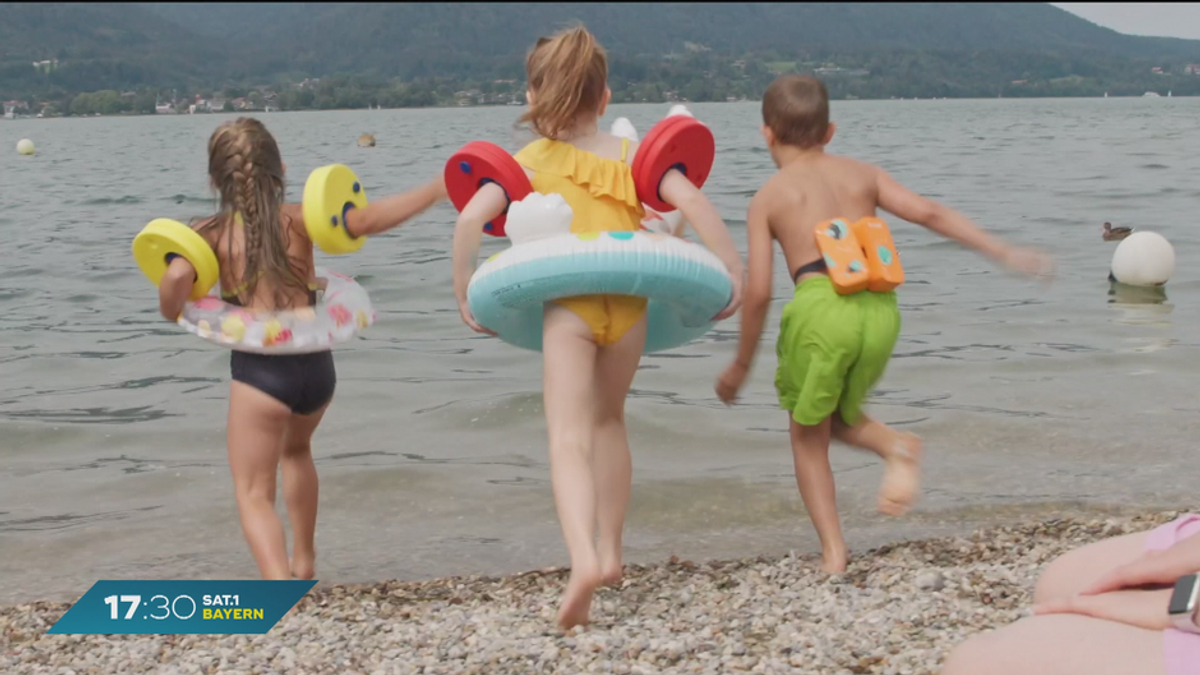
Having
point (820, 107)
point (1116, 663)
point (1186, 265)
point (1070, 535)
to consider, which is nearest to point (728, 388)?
point (820, 107)

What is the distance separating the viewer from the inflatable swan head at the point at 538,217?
3934 mm

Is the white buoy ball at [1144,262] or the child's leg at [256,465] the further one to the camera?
the white buoy ball at [1144,262]

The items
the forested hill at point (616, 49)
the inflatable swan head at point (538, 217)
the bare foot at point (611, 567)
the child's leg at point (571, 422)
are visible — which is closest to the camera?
the child's leg at point (571, 422)

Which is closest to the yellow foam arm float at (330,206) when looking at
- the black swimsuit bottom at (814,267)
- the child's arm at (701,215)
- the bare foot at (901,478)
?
the child's arm at (701,215)

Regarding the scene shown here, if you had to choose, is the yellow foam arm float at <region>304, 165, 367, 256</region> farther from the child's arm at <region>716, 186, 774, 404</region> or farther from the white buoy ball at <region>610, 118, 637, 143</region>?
the child's arm at <region>716, 186, 774, 404</region>

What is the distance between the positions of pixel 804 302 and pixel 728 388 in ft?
1.23

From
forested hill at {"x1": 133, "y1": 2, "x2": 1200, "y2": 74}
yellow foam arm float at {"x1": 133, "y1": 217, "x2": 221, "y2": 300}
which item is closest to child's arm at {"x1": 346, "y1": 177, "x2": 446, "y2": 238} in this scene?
yellow foam arm float at {"x1": 133, "y1": 217, "x2": 221, "y2": 300}

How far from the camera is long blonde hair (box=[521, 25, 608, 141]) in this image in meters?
4.05

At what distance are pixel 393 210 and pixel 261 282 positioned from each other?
1.64ft

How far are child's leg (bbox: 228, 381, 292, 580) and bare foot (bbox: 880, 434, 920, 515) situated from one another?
6.33 feet

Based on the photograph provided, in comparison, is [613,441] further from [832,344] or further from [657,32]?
[657,32]

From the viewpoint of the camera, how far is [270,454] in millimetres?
4500

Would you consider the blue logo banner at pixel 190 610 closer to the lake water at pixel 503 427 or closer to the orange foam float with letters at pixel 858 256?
the lake water at pixel 503 427

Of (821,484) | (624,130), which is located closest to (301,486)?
(624,130)
